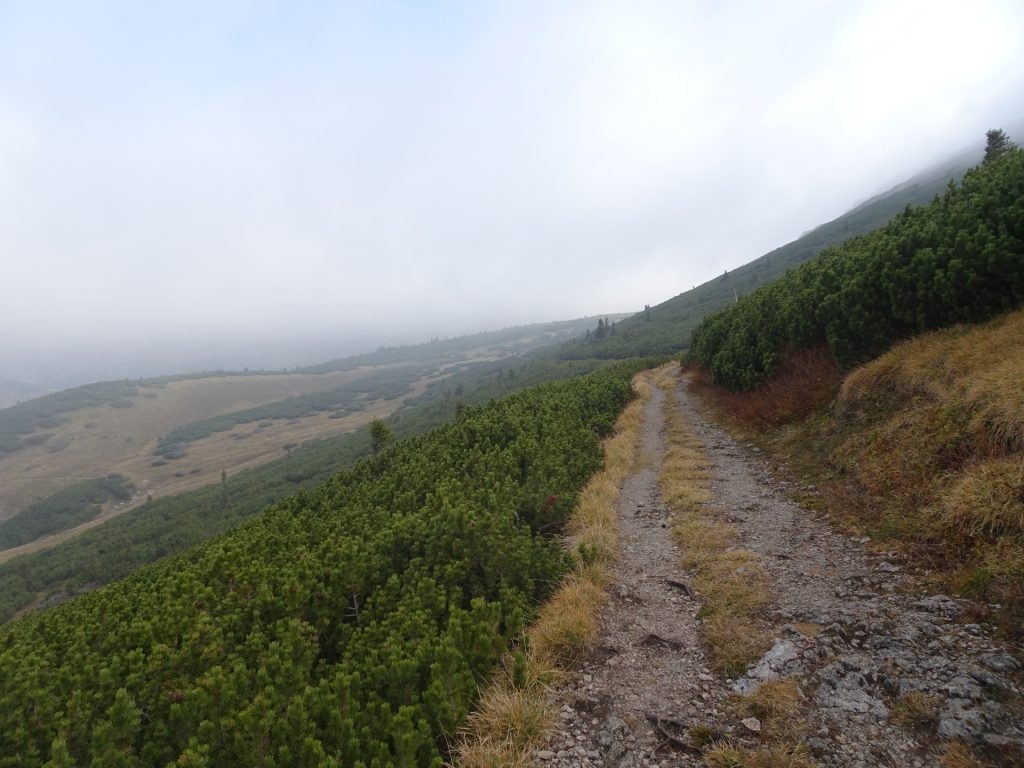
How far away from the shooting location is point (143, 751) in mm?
4957

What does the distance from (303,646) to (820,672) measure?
20.3 ft

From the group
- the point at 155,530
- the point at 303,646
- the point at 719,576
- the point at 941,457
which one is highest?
the point at 303,646

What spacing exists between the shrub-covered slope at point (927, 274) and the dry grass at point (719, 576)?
6.85 m

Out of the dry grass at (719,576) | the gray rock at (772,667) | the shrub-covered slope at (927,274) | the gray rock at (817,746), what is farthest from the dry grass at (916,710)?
the shrub-covered slope at (927,274)

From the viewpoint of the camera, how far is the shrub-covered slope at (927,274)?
418 inches

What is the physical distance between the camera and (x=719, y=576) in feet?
24.5

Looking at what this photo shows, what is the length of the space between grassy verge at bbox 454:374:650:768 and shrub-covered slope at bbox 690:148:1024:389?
1025 centimetres

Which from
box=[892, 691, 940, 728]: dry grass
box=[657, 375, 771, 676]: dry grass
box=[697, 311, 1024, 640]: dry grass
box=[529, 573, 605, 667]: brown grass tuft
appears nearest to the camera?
box=[892, 691, 940, 728]: dry grass

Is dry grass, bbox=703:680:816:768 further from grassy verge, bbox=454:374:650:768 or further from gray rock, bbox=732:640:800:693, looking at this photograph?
grassy verge, bbox=454:374:650:768

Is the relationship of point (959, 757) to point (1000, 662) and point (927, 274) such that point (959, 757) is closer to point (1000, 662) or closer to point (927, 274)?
point (1000, 662)

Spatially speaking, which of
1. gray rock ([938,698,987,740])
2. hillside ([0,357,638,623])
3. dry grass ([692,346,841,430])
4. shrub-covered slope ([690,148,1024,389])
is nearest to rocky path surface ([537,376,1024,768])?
gray rock ([938,698,987,740])

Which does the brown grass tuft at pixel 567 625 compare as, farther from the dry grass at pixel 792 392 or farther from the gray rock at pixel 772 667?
the dry grass at pixel 792 392

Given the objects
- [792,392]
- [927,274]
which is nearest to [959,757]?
[927,274]

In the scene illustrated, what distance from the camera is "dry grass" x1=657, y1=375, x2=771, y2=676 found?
560 cm
